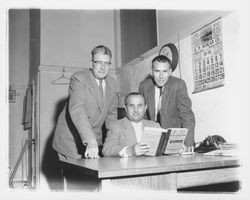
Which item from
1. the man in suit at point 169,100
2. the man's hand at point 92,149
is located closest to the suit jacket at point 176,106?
the man in suit at point 169,100

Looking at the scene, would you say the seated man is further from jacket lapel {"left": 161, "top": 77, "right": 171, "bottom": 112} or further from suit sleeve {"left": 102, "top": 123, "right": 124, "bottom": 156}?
jacket lapel {"left": 161, "top": 77, "right": 171, "bottom": 112}

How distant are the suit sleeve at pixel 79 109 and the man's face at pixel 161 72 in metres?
0.66

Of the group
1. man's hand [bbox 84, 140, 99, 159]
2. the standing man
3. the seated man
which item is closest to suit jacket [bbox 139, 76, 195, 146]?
the seated man

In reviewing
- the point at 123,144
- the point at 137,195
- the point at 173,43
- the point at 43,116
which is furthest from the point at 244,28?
the point at 43,116

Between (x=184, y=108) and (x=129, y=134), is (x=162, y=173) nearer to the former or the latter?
(x=129, y=134)

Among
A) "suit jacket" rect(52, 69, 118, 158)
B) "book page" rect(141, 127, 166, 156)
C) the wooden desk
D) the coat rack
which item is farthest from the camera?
the coat rack

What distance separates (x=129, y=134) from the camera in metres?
2.30

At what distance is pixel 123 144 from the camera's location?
2.28m

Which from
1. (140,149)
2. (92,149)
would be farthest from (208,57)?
(92,149)

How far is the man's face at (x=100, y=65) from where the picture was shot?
233 cm

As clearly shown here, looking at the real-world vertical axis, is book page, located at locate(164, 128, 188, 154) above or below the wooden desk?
above

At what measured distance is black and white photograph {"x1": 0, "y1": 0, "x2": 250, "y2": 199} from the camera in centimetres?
150

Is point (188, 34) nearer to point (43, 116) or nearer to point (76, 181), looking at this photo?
point (76, 181)

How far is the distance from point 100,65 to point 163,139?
2.48 ft
